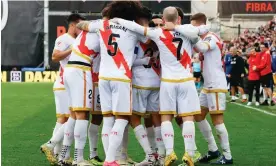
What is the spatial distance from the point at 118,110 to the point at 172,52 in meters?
1.05

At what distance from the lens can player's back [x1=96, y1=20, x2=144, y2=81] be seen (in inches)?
331

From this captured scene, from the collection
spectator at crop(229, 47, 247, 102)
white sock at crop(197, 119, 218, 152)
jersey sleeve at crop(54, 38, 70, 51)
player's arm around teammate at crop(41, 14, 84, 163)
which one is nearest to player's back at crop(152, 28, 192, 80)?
white sock at crop(197, 119, 218, 152)

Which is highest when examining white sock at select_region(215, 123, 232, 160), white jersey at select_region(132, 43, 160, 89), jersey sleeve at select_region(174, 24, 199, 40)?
jersey sleeve at select_region(174, 24, 199, 40)

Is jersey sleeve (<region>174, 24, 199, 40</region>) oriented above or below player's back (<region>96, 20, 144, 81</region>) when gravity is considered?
above

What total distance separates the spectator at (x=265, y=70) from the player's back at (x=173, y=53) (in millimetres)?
12604

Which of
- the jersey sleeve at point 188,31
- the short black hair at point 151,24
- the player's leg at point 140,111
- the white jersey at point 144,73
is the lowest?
the player's leg at point 140,111

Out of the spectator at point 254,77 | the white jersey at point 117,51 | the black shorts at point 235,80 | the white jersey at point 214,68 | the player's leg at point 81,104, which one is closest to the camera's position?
the white jersey at point 117,51

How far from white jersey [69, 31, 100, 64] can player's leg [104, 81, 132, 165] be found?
59 cm

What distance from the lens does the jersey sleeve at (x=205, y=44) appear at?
880cm

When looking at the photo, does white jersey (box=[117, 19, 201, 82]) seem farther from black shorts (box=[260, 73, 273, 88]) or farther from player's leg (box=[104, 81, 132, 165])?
black shorts (box=[260, 73, 273, 88])

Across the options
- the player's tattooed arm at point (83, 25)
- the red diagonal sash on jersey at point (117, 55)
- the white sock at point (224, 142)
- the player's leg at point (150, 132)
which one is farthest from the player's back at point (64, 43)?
the white sock at point (224, 142)

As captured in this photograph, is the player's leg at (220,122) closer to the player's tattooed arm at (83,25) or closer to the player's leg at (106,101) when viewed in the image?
the player's leg at (106,101)

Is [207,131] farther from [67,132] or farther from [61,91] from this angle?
[61,91]

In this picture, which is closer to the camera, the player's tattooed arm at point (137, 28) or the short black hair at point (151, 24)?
the player's tattooed arm at point (137, 28)
